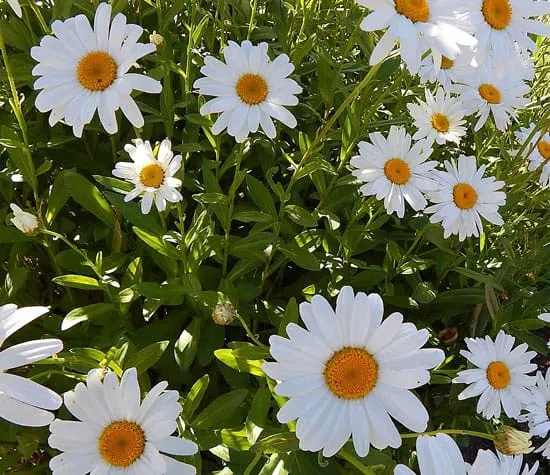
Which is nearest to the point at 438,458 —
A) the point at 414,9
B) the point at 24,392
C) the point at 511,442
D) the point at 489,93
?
the point at 511,442

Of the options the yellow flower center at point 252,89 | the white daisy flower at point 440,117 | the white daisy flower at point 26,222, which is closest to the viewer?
the white daisy flower at point 26,222

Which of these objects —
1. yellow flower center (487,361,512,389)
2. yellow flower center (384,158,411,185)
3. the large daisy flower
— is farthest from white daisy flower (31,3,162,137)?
the large daisy flower

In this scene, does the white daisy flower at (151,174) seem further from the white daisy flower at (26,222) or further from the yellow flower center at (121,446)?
the yellow flower center at (121,446)

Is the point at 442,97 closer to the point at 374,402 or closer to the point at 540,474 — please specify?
the point at 374,402

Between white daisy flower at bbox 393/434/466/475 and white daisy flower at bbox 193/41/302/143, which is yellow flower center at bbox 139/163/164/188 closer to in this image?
white daisy flower at bbox 193/41/302/143

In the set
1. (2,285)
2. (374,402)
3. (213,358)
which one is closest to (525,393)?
(374,402)

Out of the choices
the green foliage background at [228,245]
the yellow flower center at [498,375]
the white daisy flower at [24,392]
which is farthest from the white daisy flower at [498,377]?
the white daisy flower at [24,392]

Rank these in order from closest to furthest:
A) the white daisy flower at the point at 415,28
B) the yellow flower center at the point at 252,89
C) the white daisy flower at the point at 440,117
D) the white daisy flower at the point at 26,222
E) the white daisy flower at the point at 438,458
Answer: the white daisy flower at the point at 438,458
the white daisy flower at the point at 415,28
the white daisy flower at the point at 26,222
the yellow flower center at the point at 252,89
the white daisy flower at the point at 440,117
